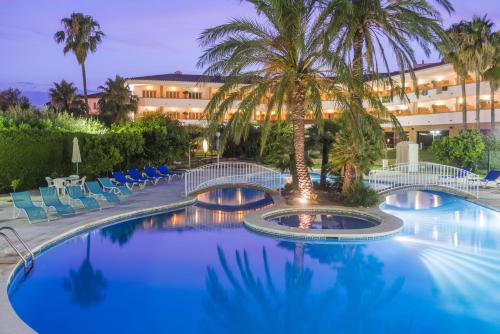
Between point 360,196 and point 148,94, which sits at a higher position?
point 148,94

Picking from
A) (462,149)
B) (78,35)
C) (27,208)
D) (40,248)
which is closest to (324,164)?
(462,149)

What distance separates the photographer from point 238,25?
1521cm

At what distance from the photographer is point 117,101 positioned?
1547 inches

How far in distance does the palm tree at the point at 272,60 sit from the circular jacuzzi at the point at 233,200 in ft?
10.7

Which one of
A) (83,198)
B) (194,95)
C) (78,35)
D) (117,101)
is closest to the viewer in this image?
(83,198)

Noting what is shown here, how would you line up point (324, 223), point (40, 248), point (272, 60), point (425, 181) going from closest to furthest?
point (40, 248), point (324, 223), point (272, 60), point (425, 181)

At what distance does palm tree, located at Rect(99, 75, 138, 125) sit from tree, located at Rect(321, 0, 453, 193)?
27.3 meters

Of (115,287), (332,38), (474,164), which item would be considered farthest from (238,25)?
(474,164)

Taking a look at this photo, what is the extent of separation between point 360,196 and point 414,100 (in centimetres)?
3418

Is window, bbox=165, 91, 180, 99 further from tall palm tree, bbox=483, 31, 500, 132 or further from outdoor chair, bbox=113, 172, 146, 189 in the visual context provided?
tall palm tree, bbox=483, 31, 500, 132

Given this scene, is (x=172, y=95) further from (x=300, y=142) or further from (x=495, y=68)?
(x=300, y=142)

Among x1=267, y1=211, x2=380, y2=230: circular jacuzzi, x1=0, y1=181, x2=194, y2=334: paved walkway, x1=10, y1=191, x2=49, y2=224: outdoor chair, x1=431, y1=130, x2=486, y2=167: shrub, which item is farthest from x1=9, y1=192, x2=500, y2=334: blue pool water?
x1=431, y1=130, x2=486, y2=167: shrub

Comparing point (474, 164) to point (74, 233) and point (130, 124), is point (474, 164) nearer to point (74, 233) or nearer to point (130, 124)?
point (130, 124)

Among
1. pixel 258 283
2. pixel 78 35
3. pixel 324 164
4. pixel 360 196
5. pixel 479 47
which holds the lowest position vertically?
pixel 258 283
